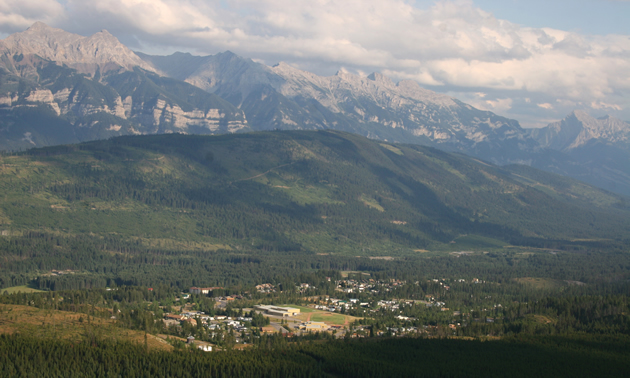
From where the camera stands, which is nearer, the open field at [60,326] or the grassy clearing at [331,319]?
the open field at [60,326]

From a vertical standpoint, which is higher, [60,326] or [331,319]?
[60,326]

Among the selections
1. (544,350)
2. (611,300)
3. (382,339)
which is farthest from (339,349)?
(611,300)

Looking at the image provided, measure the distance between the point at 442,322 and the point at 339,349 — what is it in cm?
4729

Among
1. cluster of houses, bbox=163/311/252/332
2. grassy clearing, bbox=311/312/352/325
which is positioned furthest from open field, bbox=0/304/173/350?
grassy clearing, bbox=311/312/352/325

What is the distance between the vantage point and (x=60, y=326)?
488 ft

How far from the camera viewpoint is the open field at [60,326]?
142625 millimetres

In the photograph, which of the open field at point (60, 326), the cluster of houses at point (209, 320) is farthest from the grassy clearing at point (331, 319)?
the open field at point (60, 326)

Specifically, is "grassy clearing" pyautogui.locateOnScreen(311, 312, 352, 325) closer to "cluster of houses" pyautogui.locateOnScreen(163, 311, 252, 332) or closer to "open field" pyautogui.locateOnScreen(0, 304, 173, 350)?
"cluster of houses" pyautogui.locateOnScreen(163, 311, 252, 332)

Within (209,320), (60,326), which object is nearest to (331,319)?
(209,320)

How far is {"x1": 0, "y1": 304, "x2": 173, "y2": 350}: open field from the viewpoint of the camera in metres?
143

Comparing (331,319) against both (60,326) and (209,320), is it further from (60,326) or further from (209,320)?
(60,326)

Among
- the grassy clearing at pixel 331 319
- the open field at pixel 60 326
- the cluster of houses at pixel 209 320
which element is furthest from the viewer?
the grassy clearing at pixel 331 319

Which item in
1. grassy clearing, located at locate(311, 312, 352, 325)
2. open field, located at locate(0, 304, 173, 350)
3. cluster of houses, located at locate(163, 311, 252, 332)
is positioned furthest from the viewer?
grassy clearing, located at locate(311, 312, 352, 325)

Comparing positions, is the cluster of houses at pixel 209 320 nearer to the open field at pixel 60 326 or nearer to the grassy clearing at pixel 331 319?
the grassy clearing at pixel 331 319
